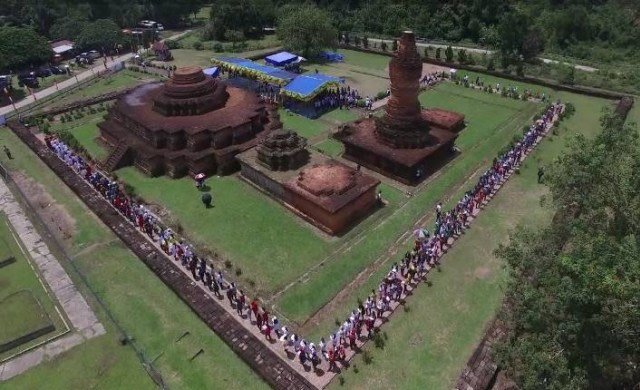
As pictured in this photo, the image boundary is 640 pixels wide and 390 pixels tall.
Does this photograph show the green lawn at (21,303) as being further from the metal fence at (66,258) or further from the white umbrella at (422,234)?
the white umbrella at (422,234)

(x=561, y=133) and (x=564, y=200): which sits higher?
(x=564, y=200)

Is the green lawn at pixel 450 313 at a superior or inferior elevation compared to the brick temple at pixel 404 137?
inferior

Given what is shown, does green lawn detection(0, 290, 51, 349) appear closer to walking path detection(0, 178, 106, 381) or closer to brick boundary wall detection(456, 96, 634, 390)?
walking path detection(0, 178, 106, 381)

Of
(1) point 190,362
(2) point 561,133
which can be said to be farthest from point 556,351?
(2) point 561,133

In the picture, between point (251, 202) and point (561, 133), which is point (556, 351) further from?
point (561, 133)

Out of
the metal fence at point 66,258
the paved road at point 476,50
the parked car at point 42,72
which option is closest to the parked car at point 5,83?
the parked car at point 42,72

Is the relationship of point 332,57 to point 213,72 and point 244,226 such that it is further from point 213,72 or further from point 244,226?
point 244,226

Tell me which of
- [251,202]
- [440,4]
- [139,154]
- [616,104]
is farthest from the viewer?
[440,4]
